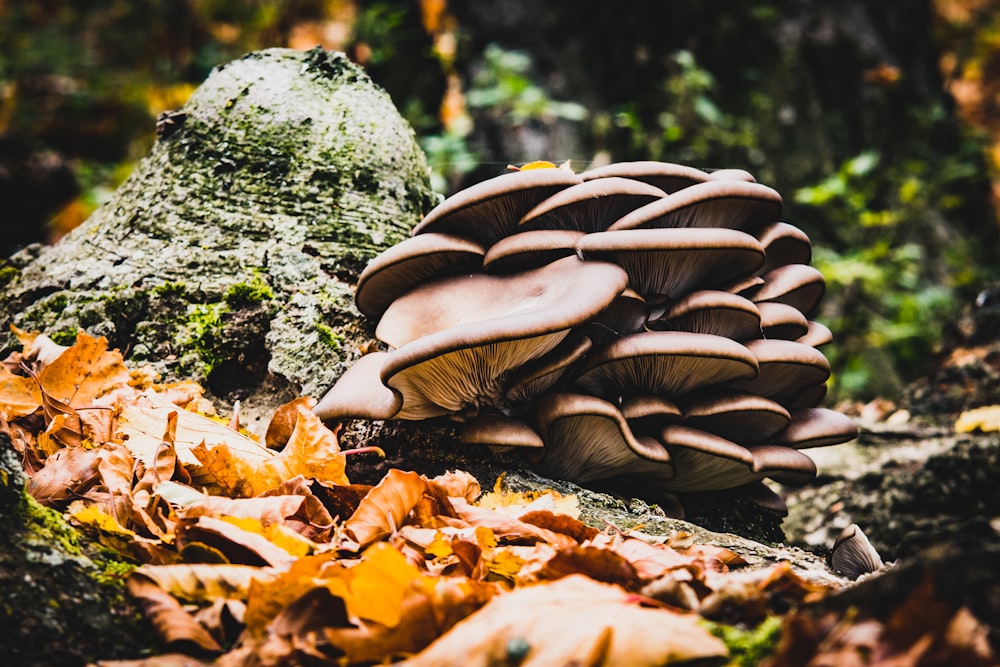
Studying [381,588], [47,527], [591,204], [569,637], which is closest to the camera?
[569,637]

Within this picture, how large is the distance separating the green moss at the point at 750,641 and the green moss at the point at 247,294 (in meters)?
2.04

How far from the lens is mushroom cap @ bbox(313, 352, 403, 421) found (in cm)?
198

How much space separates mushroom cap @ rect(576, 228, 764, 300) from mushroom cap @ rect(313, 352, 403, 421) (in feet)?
2.51

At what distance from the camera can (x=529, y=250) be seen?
2.14 meters

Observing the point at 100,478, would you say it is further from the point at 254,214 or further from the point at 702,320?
the point at 702,320

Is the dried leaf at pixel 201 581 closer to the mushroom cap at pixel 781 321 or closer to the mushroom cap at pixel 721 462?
the mushroom cap at pixel 721 462

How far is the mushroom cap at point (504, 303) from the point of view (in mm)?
1777

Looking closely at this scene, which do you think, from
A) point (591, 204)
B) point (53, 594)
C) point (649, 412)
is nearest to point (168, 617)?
point (53, 594)

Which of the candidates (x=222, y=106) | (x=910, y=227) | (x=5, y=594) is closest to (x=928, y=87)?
(x=910, y=227)

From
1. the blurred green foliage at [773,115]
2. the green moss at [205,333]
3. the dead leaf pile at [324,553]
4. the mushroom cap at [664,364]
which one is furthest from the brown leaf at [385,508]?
the blurred green foliage at [773,115]

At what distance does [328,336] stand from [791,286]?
5.80ft

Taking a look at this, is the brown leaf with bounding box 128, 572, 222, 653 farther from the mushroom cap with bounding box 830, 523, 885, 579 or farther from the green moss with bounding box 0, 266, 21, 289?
the green moss with bounding box 0, 266, 21, 289

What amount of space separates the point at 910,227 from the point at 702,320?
6.85 meters

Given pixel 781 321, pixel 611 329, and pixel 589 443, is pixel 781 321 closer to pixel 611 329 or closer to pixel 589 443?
pixel 611 329
